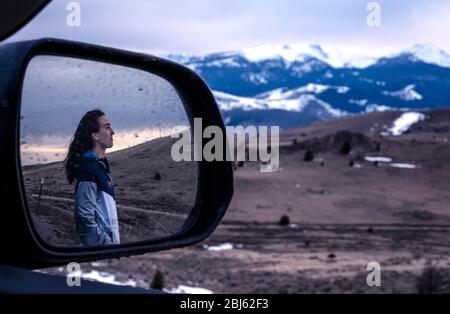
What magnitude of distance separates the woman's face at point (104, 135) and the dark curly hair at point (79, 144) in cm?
1

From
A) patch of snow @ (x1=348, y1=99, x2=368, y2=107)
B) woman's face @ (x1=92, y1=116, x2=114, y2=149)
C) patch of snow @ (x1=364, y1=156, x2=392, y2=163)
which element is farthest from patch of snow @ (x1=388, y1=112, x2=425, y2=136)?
patch of snow @ (x1=348, y1=99, x2=368, y2=107)

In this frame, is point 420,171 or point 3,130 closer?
point 3,130

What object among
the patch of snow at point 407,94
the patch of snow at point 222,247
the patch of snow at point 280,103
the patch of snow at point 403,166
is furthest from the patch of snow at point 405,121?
the patch of snow at point 407,94

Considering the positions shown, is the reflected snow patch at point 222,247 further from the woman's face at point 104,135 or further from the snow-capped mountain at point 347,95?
the snow-capped mountain at point 347,95

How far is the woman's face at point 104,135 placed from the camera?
222 cm

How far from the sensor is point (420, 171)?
133 feet

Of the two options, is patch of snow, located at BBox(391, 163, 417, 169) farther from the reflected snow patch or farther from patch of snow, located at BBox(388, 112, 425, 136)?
patch of snow, located at BBox(388, 112, 425, 136)

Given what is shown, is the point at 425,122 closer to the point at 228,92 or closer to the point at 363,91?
the point at 363,91

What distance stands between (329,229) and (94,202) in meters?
24.6

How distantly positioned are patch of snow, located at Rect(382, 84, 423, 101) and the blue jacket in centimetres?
14359

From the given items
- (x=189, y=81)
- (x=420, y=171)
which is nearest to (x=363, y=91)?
(x=420, y=171)
